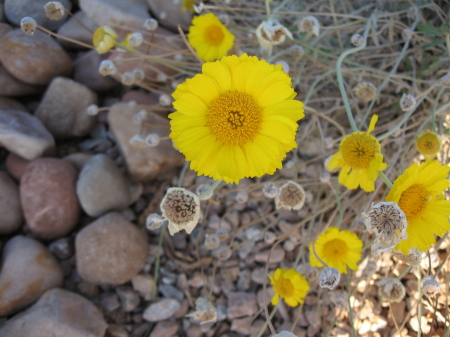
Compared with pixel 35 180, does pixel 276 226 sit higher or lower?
lower

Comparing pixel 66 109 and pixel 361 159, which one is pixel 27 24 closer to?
pixel 66 109

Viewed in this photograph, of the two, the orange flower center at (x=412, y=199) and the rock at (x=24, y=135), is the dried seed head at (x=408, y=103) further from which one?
the rock at (x=24, y=135)

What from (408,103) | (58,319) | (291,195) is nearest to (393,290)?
(291,195)

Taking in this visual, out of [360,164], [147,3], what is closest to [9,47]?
[147,3]

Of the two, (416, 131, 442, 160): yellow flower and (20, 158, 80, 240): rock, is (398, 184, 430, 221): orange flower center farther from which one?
(20, 158, 80, 240): rock

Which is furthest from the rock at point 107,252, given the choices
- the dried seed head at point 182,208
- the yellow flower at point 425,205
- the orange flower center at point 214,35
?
the yellow flower at point 425,205

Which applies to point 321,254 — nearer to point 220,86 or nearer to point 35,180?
point 220,86

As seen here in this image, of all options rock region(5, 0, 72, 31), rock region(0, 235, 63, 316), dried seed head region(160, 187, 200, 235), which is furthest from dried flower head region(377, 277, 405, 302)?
rock region(5, 0, 72, 31)
